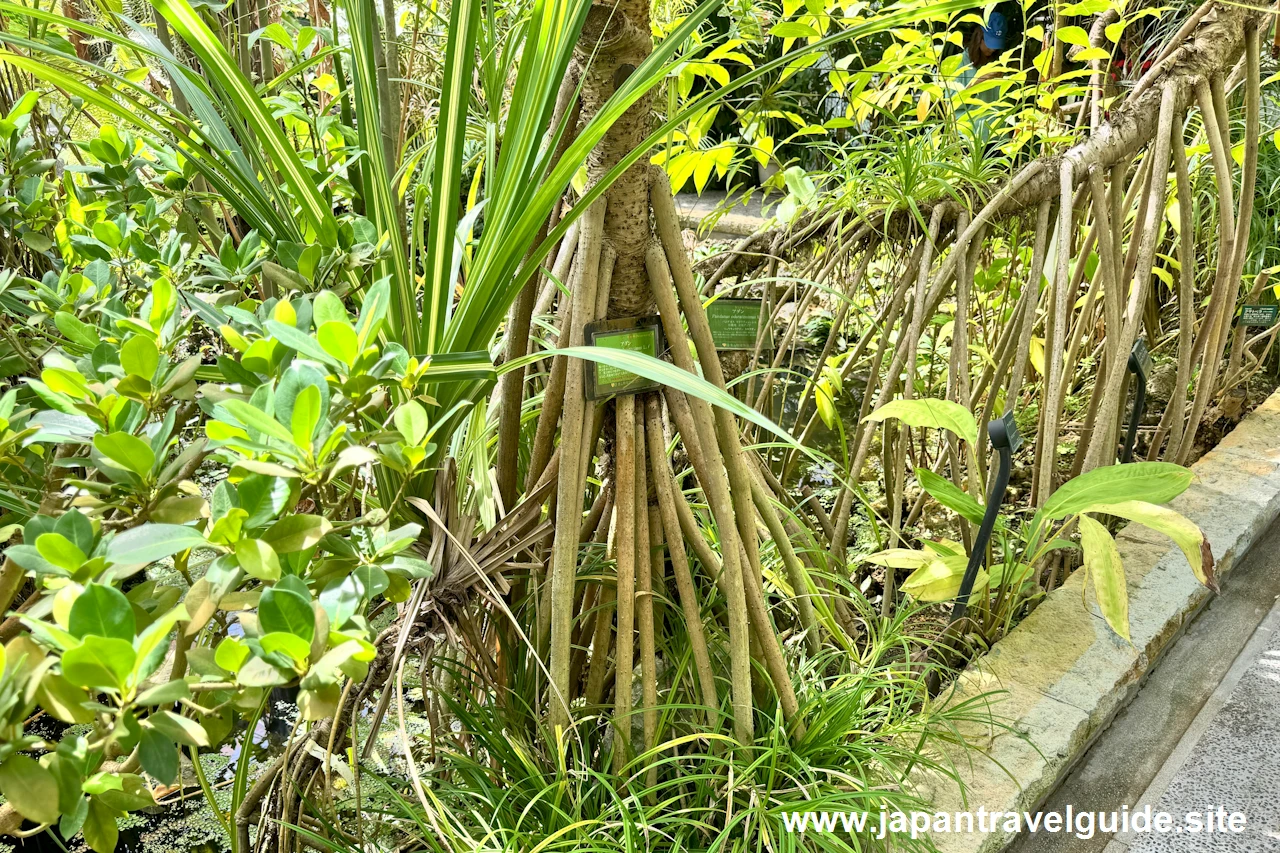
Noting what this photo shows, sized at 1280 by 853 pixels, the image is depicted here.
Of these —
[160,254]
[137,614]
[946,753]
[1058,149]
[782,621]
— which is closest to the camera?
[137,614]

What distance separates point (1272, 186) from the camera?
258 cm

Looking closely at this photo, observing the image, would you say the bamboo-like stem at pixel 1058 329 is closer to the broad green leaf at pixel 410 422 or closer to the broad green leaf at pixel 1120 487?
the broad green leaf at pixel 1120 487

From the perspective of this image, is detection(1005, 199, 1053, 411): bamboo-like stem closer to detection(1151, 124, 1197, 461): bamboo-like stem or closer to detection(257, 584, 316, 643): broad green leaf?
detection(1151, 124, 1197, 461): bamboo-like stem

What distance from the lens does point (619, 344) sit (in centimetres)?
96

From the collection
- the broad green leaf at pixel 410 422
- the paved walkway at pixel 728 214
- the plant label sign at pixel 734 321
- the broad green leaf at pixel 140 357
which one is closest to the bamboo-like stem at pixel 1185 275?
the plant label sign at pixel 734 321

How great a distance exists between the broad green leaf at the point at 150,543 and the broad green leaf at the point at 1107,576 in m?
1.25

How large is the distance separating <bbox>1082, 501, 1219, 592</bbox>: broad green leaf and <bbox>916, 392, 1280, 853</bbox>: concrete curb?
0.23 m

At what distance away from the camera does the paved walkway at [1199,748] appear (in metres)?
1.23

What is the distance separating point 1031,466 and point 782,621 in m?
1.20

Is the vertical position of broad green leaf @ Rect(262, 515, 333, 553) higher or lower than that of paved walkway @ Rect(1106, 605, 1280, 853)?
higher

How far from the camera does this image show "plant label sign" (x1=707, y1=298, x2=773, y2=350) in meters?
1.47

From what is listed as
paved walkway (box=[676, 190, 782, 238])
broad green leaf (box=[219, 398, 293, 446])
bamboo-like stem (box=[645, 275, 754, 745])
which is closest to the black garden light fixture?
bamboo-like stem (box=[645, 275, 754, 745])

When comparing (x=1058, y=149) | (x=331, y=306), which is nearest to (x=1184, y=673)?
(x=1058, y=149)

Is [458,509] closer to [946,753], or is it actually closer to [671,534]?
[671,534]
